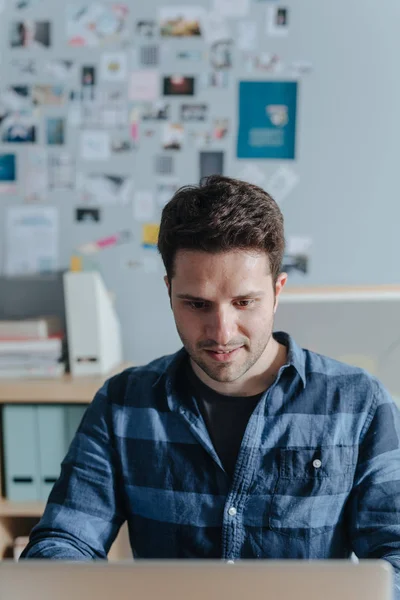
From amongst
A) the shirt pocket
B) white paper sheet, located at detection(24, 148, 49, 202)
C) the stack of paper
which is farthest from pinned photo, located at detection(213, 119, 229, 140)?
the shirt pocket

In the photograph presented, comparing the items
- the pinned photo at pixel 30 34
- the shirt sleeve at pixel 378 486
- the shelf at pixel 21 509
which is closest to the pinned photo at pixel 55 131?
the pinned photo at pixel 30 34

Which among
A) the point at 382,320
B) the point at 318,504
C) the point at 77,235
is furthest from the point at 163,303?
the point at 318,504

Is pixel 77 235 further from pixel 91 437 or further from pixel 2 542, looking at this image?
pixel 91 437

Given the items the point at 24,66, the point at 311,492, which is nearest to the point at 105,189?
the point at 24,66

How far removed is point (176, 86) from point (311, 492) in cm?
162

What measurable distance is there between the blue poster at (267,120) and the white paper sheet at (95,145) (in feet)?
1.48

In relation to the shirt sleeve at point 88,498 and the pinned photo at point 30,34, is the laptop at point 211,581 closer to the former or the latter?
the shirt sleeve at point 88,498

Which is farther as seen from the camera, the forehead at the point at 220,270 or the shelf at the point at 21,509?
the shelf at the point at 21,509

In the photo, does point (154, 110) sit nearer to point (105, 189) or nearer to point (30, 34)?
point (105, 189)

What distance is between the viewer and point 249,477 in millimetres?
1181

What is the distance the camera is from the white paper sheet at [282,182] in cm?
238

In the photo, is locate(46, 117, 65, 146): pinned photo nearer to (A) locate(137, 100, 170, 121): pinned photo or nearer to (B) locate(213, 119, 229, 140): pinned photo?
(A) locate(137, 100, 170, 121): pinned photo

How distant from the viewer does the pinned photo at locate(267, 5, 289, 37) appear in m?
2.34

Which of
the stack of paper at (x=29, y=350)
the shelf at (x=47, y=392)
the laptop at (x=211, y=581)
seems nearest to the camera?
the laptop at (x=211, y=581)
